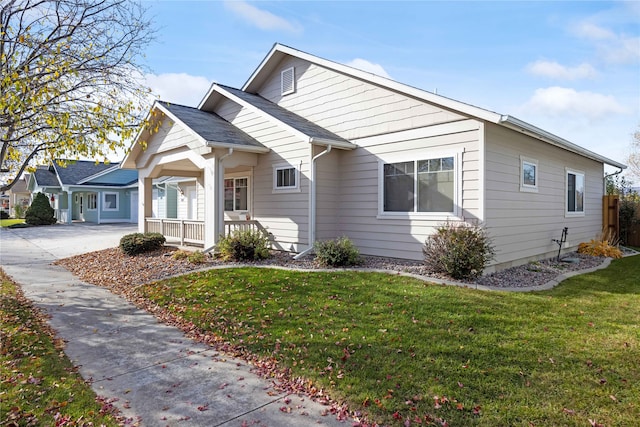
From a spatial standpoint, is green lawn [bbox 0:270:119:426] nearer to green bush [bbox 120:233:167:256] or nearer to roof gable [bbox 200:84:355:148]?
green bush [bbox 120:233:167:256]

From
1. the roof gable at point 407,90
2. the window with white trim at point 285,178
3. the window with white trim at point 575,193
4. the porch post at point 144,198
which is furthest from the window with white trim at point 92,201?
the window with white trim at point 575,193

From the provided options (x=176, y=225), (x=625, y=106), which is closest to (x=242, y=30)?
(x=176, y=225)

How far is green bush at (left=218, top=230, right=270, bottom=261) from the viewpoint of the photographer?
9969 millimetres

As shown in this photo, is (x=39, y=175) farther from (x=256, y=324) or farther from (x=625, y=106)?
(x=625, y=106)

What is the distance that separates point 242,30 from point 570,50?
10949 mm

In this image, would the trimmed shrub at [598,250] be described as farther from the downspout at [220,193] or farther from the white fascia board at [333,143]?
the downspout at [220,193]

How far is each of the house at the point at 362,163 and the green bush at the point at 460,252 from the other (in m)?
0.72

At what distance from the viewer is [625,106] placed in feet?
91.1

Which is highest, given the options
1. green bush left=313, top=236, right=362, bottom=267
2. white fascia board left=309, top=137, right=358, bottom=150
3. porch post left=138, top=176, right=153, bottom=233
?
white fascia board left=309, top=137, right=358, bottom=150

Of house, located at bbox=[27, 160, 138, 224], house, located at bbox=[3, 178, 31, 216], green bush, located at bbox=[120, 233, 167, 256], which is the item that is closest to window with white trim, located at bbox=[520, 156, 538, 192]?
green bush, located at bbox=[120, 233, 167, 256]

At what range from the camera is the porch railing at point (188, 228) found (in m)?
11.9

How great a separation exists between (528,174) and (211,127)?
9.14m

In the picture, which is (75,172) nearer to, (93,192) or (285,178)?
(93,192)

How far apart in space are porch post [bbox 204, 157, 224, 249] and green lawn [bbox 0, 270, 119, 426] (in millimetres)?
5328
